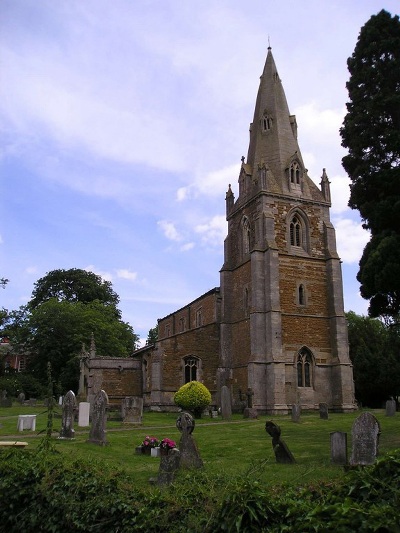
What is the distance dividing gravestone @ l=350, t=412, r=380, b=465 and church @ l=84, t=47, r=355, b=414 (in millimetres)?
19478

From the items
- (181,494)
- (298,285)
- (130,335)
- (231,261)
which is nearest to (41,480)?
(181,494)

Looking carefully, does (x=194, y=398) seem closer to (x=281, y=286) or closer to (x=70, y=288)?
(x=281, y=286)

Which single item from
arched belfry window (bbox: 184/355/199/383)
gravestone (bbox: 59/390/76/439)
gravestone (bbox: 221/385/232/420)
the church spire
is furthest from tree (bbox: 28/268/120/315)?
gravestone (bbox: 59/390/76/439)

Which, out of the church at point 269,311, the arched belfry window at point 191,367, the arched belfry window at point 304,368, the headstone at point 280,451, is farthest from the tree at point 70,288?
the headstone at point 280,451

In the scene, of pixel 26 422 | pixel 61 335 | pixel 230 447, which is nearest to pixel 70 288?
pixel 61 335

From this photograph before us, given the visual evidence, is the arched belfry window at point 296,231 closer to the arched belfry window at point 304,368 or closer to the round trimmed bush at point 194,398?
the arched belfry window at point 304,368

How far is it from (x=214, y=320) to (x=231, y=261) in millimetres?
4536

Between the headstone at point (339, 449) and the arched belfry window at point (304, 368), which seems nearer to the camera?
the headstone at point (339, 449)

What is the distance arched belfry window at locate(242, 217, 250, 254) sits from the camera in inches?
1405

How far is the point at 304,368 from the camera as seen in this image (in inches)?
1257

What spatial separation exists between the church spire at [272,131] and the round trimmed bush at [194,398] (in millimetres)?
15781

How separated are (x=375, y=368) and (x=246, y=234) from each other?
15.0 metres

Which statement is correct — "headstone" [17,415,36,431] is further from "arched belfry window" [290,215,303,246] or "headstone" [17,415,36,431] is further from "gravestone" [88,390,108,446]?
"arched belfry window" [290,215,303,246]

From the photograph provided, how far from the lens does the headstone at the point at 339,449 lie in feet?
36.0
